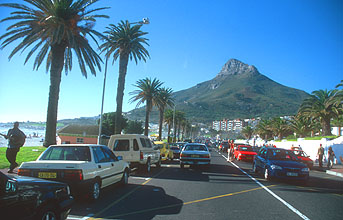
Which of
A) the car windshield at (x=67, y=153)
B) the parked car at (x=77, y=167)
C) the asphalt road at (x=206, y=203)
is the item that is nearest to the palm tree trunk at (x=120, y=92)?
the asphalt road at (x=206, y=203)

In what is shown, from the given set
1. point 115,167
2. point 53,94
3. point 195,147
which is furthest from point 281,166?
point 53,94

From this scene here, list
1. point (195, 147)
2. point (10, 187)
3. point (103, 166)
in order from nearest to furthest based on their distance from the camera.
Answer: point (10, 187)
point (103, 166)
point (195, 147)

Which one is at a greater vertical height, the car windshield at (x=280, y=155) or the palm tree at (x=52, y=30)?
the palm tree at (x=52, y=30)

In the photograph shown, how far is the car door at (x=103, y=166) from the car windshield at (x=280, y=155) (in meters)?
8.51

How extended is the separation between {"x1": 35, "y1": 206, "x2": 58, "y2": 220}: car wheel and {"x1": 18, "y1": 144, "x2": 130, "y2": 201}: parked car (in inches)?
84.0

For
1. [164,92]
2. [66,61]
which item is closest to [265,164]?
[66,61]

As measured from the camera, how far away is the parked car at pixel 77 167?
671 centimetres

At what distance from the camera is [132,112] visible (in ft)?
554

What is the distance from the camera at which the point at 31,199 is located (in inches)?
157

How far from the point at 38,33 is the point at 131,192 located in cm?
1416

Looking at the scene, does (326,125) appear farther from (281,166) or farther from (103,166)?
(103,166)

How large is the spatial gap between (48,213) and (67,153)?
3355 mm

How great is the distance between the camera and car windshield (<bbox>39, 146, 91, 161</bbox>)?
7484 mm

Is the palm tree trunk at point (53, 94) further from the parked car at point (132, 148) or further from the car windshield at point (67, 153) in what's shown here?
the car windshield at point (67, 153)
